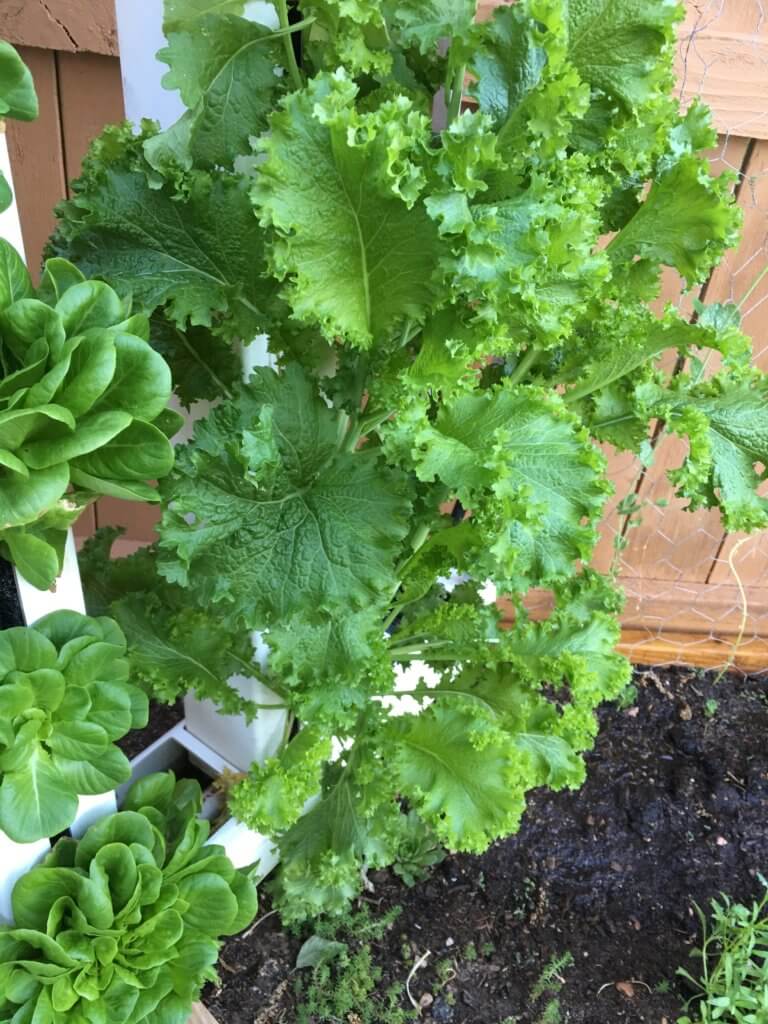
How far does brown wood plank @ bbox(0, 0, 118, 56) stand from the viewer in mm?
1190

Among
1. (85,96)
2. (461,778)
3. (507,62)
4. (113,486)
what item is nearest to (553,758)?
(461,778)

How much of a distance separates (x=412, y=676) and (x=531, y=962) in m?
0.47

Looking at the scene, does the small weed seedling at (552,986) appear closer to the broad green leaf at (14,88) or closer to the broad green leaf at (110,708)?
the broad green leaf at (110,708)

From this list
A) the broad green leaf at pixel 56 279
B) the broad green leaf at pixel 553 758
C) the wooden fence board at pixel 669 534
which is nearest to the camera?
the broad green leaf at pixel 56 279

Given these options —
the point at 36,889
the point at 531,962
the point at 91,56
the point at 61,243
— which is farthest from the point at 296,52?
the point at 531,962

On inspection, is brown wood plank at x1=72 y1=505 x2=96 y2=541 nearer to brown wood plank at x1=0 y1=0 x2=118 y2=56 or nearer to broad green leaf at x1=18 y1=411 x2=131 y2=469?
brown wood plank at x1=0 y1=0 x2=118 y2=56

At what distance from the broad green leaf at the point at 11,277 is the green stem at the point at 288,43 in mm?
323

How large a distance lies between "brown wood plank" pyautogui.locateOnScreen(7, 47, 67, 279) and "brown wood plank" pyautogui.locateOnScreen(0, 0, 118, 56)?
0.11ft

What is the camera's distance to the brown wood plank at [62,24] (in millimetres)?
1190

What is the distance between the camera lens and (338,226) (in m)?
0.71

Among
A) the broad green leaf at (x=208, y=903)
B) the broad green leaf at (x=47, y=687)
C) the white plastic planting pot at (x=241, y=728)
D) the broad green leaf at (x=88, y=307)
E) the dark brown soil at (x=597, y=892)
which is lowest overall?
the dark brown soil at (x=597, y=892)

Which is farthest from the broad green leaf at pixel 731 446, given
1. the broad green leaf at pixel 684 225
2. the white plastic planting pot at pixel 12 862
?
the white plastic planting pot at pixel 12 862

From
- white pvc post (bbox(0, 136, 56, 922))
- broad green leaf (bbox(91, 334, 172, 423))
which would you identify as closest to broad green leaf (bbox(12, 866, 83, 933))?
white pvc post (bbox(0, 136, 56, 922))

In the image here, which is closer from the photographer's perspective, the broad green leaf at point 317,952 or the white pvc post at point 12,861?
the white pvc post at point 12,861
